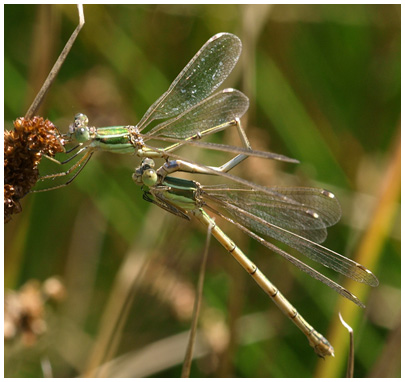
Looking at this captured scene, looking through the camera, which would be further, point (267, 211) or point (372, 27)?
point (372, 27)

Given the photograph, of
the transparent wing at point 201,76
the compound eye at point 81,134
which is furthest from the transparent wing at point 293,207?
the compound eye at point 81,134

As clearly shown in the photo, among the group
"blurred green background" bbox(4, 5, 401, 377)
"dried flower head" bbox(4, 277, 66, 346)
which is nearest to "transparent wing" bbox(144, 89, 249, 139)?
"blurred green background" bbox(4, 5, 401, 377)

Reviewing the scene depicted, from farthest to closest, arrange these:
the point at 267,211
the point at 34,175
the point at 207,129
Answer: the point at 267,211 < the point at 207,129 < the point at 34,175

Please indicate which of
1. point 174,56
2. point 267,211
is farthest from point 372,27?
point 267,211

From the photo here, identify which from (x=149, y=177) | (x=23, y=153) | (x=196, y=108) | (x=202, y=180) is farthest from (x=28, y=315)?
(x=202, y=180)

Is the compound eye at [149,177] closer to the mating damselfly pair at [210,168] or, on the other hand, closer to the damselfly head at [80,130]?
the mating damselfly pair at [210,168]

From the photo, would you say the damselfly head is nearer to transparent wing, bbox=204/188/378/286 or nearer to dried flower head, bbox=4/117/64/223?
dried flower head, bbox=4/117/64/223

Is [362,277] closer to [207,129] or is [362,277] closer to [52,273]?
[207,129]
